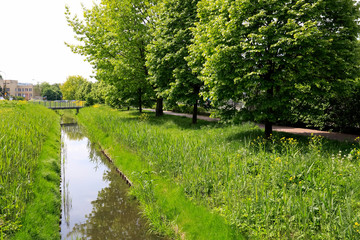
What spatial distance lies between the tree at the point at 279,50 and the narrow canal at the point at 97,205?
547 cm

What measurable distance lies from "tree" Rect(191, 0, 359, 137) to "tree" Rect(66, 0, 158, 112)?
11046 millimetres

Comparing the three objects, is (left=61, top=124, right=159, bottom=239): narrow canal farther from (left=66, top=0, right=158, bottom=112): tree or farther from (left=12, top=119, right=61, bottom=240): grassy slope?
(left=66, top=0, right=158, bottom=112): tree

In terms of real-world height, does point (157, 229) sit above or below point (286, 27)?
below

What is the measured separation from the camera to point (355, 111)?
11.2 metres

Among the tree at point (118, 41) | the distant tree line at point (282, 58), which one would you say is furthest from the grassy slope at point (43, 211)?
the tree at point (118, 41)

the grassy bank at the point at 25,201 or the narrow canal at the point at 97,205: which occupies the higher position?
the grassy bank at the point at 25,201

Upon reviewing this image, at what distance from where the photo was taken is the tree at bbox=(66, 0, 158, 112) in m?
18.5

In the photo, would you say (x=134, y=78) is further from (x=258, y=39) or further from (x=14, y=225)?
(x=14, y=225)

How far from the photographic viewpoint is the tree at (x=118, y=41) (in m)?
18.5

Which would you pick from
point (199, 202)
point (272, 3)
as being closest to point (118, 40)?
point (272, 3)

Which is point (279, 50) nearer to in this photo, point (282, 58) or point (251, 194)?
point (282, 58)

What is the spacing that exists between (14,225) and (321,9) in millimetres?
10962

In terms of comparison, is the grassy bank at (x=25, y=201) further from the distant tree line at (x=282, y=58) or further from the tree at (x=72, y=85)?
the tree at (x=72, y=85)

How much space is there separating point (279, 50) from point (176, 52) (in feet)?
25.3
